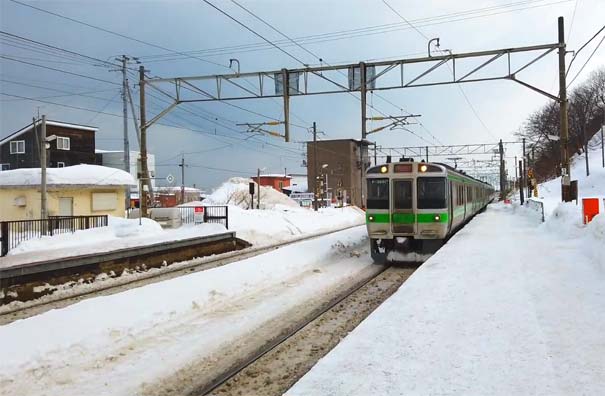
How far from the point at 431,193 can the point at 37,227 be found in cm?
1588

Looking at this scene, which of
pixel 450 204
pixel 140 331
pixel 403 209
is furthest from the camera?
pixel 450 204

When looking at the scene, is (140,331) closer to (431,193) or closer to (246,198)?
(431,193)

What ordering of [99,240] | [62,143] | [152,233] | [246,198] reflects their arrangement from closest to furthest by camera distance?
[99,240] < [152,233] < [62,143] < [246,198]

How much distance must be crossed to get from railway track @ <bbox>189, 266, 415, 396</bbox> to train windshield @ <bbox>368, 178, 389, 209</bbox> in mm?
4643

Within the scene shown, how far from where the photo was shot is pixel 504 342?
5.50 metres

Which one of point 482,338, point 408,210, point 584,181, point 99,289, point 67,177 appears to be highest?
point 584,181

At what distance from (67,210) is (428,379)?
2615cm

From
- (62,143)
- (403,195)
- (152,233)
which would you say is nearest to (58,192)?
(152,233)

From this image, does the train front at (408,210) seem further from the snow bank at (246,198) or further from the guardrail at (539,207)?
the snow bank at (246,198)

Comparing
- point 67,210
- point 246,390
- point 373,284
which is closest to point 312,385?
point 246,390

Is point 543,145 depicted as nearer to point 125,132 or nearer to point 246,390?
point 125,132

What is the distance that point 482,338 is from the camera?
5.68 meters

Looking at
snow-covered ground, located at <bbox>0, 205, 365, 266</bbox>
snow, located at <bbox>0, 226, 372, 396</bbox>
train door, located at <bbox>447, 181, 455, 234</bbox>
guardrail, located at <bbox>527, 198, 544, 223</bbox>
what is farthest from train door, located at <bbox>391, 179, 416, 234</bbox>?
guardrail, located at <bbox>527, 198, 544, 223</bbox>

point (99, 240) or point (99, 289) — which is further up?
point (99, 240)
